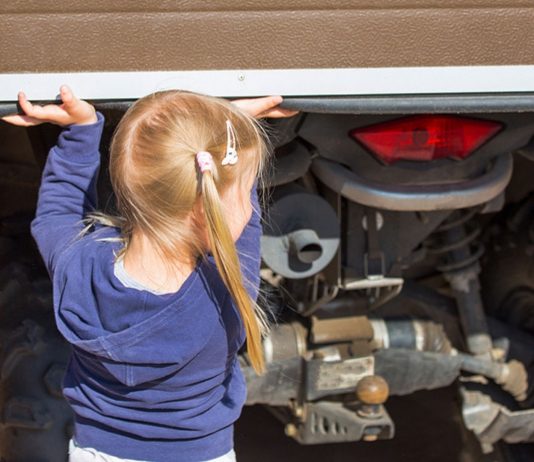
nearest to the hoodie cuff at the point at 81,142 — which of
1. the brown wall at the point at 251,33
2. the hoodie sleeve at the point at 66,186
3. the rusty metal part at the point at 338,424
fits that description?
the hoodie sleeve at the point at 66,186

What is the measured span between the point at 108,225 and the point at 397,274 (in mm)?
920

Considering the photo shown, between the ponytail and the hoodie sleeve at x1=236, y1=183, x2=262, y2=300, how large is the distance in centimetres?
12

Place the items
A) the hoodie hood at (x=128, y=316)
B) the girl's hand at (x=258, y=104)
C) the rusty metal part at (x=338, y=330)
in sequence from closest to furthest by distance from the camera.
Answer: the hoodie hood at (x=128, y=316) < the girl's hand at (x=258, y=104) < the rusty metal part at (x=338, y=330)

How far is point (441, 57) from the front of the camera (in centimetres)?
180

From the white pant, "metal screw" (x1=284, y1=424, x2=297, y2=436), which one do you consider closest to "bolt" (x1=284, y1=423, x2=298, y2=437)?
"metal screw" (x1=284, y1=424, x2=297, y2=436)

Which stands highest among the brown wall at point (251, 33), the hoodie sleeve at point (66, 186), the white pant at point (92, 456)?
the brown wall at point (251, 33)

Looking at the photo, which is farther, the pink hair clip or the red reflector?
the red reflector

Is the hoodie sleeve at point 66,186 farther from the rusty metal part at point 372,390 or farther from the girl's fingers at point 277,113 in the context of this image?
the rusty metal part at point 372,390

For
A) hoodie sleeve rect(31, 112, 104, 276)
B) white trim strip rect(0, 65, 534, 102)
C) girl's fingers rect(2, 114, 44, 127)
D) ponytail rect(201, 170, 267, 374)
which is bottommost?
ponytail rect(201, 170, 267, 374)

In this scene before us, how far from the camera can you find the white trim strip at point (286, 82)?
1.73m

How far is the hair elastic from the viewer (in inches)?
63.5

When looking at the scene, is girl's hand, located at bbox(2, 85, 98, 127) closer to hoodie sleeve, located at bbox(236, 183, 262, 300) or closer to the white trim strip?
the white trim strip

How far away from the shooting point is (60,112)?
1740mm

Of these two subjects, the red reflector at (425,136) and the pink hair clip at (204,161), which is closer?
the pink hair clip at (204,161)
